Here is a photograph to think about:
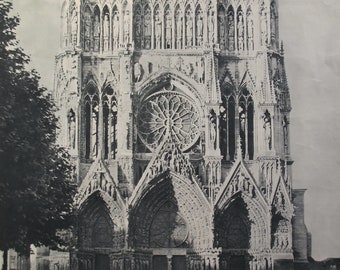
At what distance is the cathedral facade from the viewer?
2023 inches

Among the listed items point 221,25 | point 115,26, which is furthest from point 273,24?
point 115,26

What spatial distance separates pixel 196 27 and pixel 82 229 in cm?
1124

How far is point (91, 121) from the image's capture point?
5322 centimetres

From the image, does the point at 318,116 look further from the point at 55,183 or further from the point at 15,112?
the point at 15,112

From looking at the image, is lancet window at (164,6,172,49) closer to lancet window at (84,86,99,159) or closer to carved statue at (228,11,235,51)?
carved statue at (228,11,235,51)

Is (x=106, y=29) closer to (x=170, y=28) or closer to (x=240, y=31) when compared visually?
(x=170, y=28)

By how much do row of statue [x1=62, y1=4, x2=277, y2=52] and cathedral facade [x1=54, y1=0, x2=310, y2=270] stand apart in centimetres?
6

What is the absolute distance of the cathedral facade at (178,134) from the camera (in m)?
51.4

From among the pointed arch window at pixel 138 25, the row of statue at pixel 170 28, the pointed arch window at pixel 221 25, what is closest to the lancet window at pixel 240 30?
the row of statue at pixel 170 28

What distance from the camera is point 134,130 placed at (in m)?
52.7

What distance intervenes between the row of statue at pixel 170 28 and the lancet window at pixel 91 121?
2.32 metres

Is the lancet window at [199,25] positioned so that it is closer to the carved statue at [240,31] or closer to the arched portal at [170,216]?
the carved statue at [240,31]

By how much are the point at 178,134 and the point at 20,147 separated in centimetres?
1705

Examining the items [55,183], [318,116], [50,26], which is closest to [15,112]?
[55,183]
